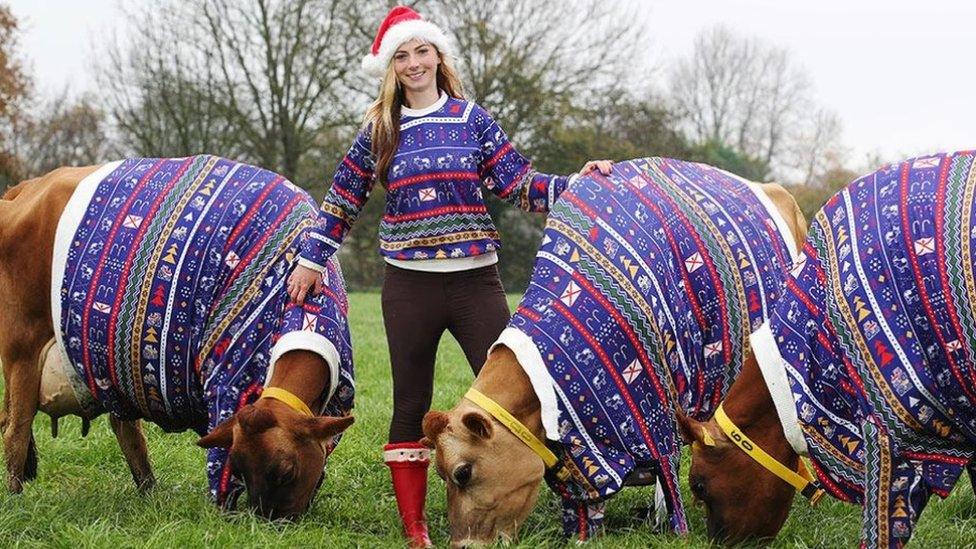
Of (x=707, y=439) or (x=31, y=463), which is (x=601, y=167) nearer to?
(x=707, y=439)

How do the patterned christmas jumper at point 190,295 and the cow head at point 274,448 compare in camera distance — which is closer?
the cow head at point 274,448

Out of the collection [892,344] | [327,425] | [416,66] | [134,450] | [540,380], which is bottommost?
[134,450]

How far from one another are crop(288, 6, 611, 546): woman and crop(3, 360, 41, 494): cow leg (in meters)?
1.58

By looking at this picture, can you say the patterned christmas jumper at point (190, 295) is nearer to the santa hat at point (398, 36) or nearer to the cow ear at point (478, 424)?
the santa hat at point (398, 36)

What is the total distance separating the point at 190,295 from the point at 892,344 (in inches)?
114

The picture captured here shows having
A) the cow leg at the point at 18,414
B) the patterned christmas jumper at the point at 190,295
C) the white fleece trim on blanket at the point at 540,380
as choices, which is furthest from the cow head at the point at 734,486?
the cow leg at the point at 18,414

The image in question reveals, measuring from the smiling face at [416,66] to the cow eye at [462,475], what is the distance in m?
1.67

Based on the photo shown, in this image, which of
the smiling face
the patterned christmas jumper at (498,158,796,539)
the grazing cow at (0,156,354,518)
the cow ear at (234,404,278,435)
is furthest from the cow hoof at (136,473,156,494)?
the smiling face

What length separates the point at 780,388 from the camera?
380 centimetres

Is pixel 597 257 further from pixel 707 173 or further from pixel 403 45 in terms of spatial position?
pixel 403 45


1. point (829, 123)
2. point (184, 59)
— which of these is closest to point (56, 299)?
point (184, 59)

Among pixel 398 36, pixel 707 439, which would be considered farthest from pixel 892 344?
pixel 398 36

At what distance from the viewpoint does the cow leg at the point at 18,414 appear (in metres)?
5.20

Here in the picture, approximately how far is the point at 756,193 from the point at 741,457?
1473mm
